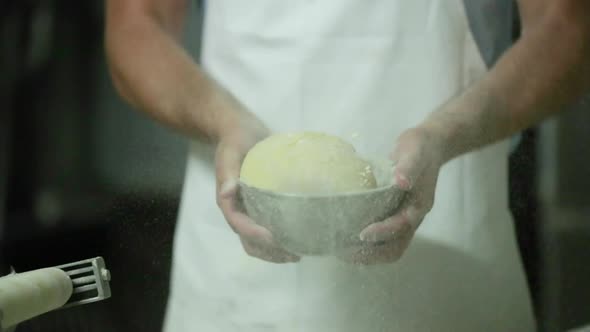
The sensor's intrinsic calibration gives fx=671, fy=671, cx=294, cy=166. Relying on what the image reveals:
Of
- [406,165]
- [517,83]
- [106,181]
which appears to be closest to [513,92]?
[517,83]

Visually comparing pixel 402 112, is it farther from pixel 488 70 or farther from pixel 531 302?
pixel 531 302

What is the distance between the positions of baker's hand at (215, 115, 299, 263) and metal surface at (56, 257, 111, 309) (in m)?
0.10

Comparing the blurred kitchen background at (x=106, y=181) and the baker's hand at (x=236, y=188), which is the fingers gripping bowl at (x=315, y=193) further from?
the blurred kitchen background at (x=106, y=181)

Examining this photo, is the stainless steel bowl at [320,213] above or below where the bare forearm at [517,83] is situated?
below

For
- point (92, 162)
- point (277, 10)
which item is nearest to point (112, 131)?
point (92, 162)

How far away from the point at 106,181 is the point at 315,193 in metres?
0.20

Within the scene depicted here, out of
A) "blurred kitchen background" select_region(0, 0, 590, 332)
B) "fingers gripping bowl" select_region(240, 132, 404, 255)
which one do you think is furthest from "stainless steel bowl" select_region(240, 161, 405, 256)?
"blurred kitchen background" select_region(0, 0, 590, 332)

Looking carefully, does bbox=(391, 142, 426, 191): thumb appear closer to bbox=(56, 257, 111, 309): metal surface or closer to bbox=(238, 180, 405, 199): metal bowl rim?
bbox=(238, 180, 405, 199): metal bowl rim

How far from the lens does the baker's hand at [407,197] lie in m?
0.44

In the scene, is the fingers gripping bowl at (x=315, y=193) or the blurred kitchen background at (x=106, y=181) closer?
the fingers gripping bowl at (x=315, y=193)

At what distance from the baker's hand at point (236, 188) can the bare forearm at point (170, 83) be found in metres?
0.02

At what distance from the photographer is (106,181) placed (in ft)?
1.75

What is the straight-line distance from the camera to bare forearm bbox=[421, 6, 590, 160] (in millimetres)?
484

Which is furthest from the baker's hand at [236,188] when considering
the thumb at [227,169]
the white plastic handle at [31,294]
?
the white plastic handle at [31,294]
